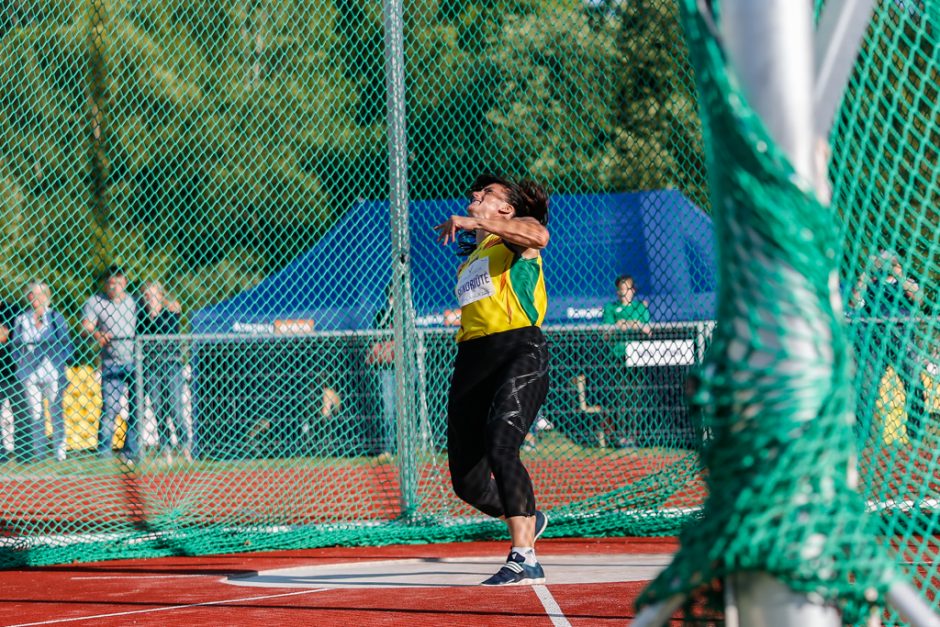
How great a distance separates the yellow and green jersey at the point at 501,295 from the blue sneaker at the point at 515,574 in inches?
47.4

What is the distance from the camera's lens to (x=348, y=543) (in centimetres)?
809

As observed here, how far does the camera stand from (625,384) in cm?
902

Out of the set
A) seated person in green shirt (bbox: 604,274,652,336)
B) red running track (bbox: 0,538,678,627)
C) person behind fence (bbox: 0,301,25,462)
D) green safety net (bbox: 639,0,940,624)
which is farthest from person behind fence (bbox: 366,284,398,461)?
green safety net (bbox: 639,0,940,624)

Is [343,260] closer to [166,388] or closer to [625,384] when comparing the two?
[166,388]

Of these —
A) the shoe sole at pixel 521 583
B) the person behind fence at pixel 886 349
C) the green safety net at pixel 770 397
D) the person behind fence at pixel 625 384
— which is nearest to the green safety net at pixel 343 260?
the person behind fence at pixel 625 384

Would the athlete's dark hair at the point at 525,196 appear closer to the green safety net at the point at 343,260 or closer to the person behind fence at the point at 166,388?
the green safety net at the point at 343,260

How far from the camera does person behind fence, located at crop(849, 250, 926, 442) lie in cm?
357

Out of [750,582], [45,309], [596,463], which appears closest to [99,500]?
[45,309]

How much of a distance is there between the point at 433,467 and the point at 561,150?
10.1ft

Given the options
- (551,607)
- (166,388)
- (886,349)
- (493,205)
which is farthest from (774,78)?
(166,388)

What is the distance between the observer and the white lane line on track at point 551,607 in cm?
468

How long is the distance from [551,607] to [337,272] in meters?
5.14

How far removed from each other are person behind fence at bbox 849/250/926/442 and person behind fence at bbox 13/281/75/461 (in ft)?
20.4

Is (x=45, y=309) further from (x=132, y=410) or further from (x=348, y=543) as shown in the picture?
(x=348, y=543)
